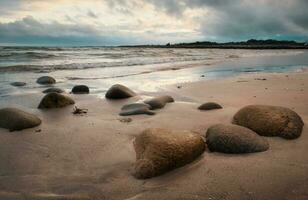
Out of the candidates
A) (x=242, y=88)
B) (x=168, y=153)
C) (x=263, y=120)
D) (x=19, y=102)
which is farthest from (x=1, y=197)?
(x=242, y=88)

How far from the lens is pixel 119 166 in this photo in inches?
136

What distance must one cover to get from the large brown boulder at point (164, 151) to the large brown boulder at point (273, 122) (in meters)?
1.00

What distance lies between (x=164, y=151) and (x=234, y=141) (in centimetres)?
88

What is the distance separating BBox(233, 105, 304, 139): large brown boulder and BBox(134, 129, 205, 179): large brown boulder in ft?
3.27

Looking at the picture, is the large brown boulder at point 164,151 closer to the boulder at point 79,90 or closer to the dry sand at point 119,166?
the dry sand at point 119,166

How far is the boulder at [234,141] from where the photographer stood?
3.74 metres

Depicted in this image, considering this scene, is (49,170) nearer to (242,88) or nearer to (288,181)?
(288,181)

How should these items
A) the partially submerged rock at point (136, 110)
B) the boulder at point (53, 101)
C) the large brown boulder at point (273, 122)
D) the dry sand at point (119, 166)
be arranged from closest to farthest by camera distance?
the dry sand at point (119, 166), the large brown boulder at point (273, 122), the partially submerged rock at point (136, 110), the boulder at point (53, 101)

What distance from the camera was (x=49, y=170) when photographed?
335 cm

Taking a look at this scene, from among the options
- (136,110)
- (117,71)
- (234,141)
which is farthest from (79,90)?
(117,71)

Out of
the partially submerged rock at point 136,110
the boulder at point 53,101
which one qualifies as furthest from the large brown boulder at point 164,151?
the boulder at point 53,101

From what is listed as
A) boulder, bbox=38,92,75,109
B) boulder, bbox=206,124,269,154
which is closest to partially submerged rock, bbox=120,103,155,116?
boulder, bbox=38,92,75,109

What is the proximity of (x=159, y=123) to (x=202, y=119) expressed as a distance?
27.0 inches

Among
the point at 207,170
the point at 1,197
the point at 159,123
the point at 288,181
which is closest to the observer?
the point at 1,197
